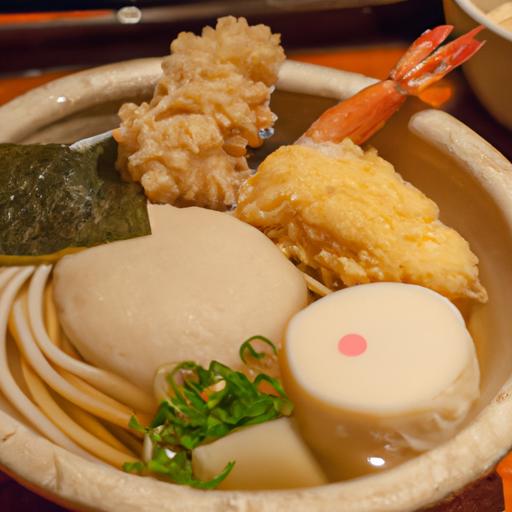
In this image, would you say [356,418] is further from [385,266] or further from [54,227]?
[54,227]

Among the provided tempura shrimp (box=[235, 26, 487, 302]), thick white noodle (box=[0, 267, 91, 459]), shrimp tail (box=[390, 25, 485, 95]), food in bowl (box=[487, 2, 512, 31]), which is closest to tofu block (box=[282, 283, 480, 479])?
tempura shrimp (box=[235, 26, 487, 302])

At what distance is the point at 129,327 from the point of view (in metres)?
1.48

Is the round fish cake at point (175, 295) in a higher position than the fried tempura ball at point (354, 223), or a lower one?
lower

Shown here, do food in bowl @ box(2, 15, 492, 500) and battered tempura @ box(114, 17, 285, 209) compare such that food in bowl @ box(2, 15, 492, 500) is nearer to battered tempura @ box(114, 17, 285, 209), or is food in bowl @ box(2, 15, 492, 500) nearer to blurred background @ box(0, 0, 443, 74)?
battered tempura @ box(114, 17, 285, 209)

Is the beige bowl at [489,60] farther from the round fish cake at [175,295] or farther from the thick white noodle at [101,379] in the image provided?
the thick white noodle at [101,379]

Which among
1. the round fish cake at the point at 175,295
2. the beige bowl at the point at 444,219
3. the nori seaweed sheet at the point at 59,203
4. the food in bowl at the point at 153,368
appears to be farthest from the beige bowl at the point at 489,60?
the nori seaweed sheet at the point at 59,203

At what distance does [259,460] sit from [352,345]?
31 centimetres

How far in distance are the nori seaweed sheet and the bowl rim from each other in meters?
Answer: 1.31

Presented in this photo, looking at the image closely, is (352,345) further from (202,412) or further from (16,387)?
(16,387)

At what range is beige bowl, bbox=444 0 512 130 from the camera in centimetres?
218

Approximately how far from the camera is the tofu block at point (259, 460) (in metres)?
1.27

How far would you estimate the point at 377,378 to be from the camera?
1307 mm

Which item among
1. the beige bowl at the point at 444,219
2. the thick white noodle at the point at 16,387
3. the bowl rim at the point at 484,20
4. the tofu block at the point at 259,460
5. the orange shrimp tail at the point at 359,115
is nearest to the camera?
the beige bowl at the point at 444,219

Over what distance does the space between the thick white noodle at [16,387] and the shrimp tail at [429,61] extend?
4.13 ft
